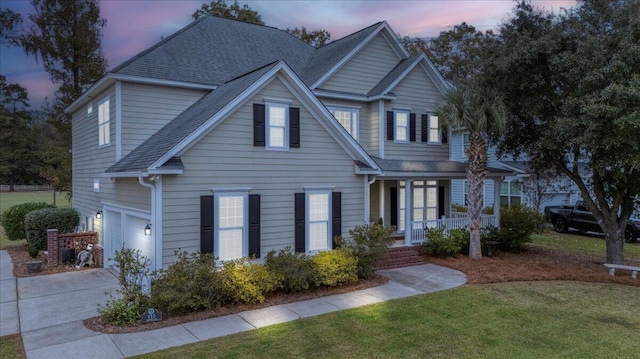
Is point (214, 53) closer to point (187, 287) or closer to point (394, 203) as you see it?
point (394, 203)

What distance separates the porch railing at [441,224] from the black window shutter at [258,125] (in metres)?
7.05

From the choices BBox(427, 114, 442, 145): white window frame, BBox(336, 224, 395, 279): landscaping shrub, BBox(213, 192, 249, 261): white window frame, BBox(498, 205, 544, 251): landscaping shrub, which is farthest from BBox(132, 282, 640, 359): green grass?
BBox(427, 114, 442, 145): white window frame

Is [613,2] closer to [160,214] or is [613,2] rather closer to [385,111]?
[385,111]

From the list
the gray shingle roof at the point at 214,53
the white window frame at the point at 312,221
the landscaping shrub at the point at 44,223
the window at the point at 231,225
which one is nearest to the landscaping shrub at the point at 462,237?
the white window frame at the point at 312,221

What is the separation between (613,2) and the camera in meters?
12.3

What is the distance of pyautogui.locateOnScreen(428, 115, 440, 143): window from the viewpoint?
691 inches

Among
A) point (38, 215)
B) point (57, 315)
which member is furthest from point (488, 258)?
point (38, 215)

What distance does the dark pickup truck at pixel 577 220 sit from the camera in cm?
2009

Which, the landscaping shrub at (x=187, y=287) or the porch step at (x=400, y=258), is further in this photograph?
the porch step at (x=400, y=258)

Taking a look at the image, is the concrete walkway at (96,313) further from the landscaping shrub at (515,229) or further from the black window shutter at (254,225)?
the landscaping shrub at (515,229)

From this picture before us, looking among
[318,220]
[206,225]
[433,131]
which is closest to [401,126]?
[433,131]

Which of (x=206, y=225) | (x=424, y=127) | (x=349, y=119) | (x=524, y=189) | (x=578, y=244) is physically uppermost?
(x=349, y=119)

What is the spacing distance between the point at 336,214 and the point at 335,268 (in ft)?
7.59

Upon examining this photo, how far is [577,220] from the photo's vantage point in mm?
22391
